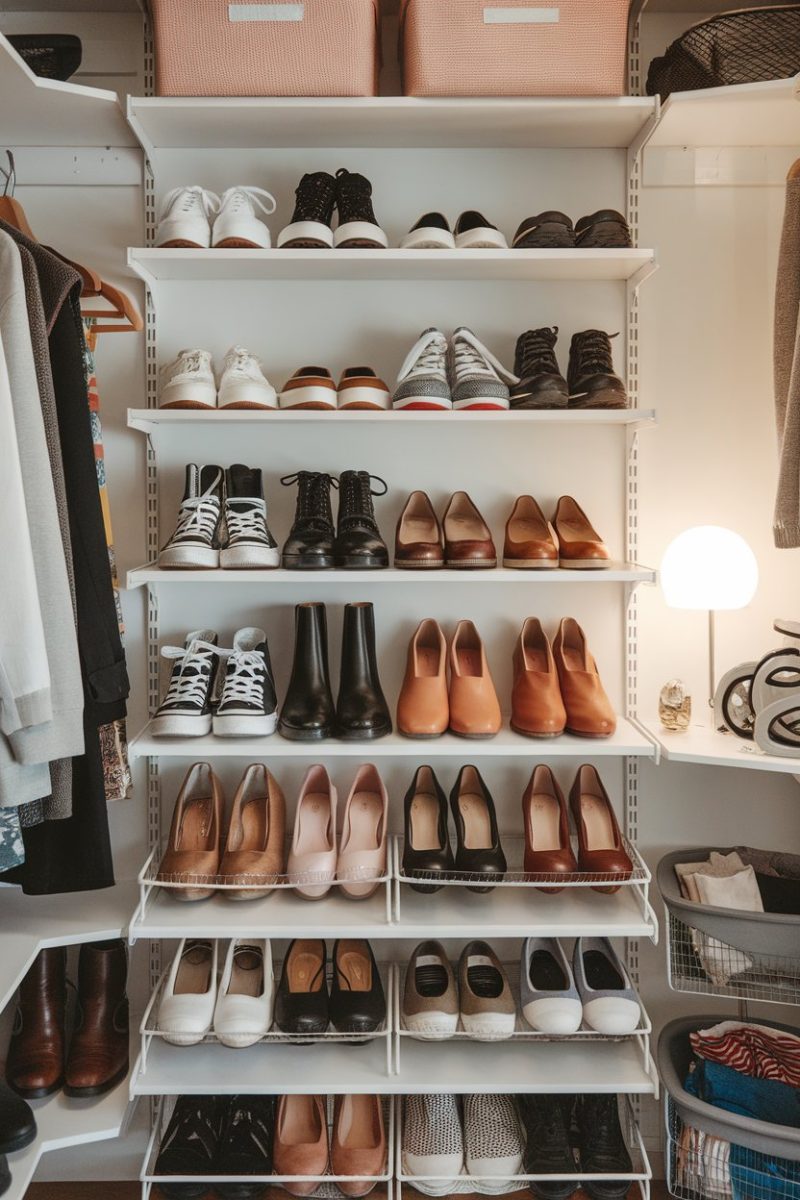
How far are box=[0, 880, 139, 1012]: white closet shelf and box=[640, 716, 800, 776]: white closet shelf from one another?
1.19m

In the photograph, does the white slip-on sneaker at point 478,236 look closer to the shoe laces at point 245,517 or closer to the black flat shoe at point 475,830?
the shoe laces at point 245,517

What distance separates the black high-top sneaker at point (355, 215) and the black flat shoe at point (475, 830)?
3.81 ft

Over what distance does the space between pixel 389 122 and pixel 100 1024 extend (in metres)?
2.02

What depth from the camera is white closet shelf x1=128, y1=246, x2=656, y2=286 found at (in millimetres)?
1604

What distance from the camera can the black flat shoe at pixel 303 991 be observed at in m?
1.58

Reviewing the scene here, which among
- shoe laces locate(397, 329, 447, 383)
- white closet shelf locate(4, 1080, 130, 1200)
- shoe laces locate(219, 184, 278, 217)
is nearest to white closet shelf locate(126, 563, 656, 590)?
shoe laces locate(397, 329, 447, 383)

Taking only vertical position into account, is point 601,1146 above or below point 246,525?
below

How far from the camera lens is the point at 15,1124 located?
1441 mm

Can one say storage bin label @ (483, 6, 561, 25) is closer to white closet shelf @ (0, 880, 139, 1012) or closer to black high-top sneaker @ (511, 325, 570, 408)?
black high-top sneaker @ (511, 325, 570, 408)

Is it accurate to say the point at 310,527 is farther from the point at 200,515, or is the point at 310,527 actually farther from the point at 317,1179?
the point at 317,1179

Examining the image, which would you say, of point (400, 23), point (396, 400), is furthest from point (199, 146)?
point (396, 400)

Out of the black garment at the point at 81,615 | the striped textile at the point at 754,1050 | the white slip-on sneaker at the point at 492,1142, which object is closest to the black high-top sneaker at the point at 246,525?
the black garment at the point at 81,615

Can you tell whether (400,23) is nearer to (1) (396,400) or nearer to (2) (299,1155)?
(1) (396,400)

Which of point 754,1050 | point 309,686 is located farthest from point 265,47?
point 754,1050
